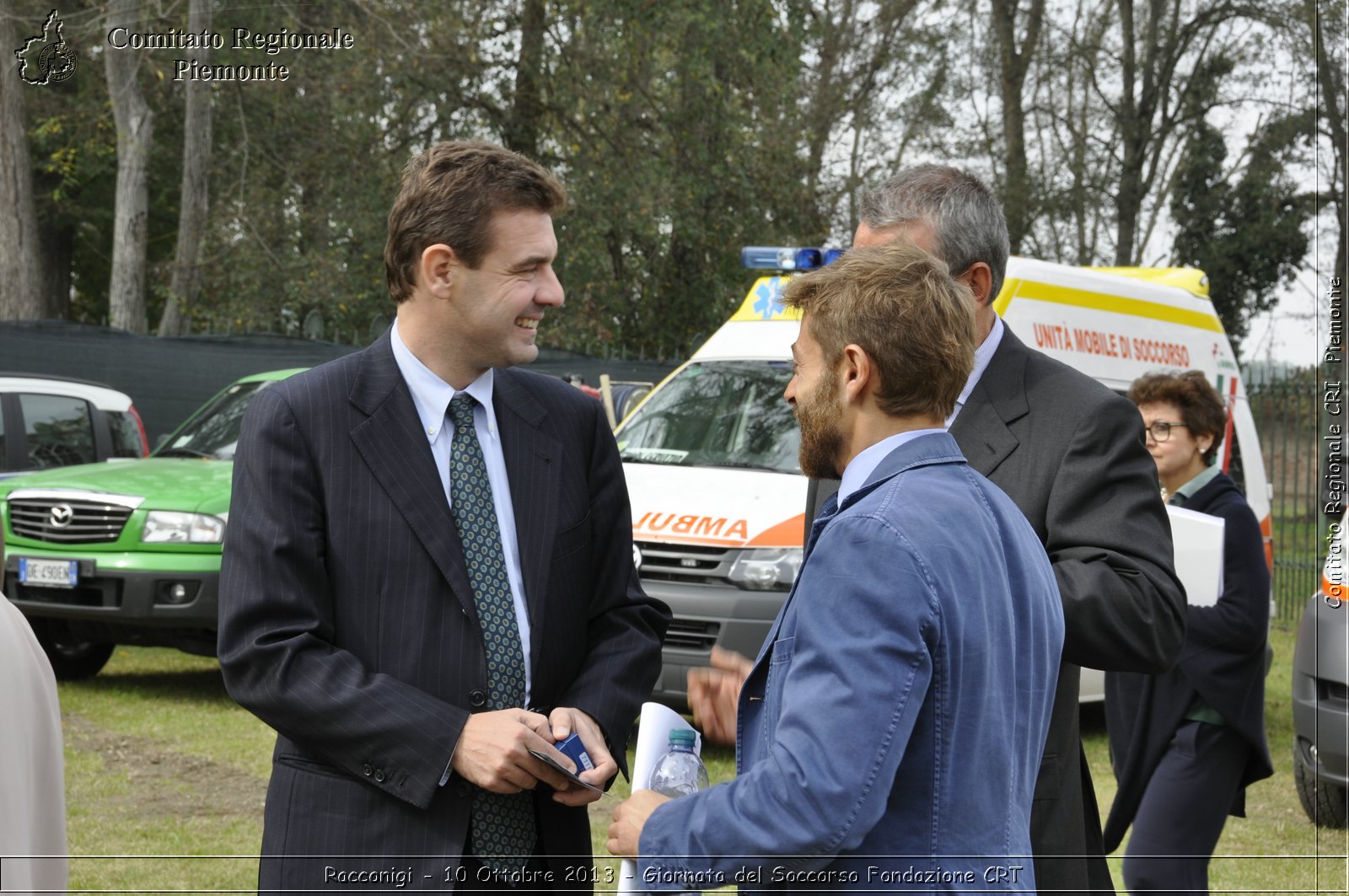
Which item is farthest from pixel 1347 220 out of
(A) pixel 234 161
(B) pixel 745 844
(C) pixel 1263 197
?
(B) pixel 745 844

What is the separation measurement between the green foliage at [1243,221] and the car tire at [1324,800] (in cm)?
1807

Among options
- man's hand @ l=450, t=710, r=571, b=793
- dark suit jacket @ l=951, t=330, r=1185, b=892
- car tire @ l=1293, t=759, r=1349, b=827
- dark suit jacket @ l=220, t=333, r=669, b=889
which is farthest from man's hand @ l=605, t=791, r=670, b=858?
car tire @ l=1293, t=759, r=1349, b=827

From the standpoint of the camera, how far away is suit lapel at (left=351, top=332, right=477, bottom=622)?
101 inches

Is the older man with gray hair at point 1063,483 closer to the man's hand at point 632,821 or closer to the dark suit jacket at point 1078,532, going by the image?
the dark suit jacket at point 1078,532

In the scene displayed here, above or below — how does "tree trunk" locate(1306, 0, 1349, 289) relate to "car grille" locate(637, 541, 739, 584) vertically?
Result: above

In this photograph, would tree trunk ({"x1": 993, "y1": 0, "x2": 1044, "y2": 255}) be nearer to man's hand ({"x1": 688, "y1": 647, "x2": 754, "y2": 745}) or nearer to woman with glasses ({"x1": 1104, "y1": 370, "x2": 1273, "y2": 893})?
woman with glasses ({"x1": 1104, "y1": 370, "x2": 1273, "y2": 893})

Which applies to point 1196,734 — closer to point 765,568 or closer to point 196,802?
point 765,568

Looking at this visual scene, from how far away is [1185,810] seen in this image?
4.38 m

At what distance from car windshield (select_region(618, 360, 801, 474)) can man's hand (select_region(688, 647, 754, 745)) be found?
5.50 metres

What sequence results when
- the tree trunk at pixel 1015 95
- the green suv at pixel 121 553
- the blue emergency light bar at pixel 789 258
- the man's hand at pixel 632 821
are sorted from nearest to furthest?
the man's hand at pixel 632 821 < the blue emergency light bar at pixel 789 258 < the green suv at pixel 121 553 < the tree trunk at pixel 1015 95

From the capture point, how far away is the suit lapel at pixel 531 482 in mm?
2678

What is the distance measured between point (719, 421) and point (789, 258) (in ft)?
3.47

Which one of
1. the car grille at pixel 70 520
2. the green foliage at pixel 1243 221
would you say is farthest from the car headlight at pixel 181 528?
the green foliage at pixel 1243 221

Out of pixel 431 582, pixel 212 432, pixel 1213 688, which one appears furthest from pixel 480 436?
pixel 212 432
